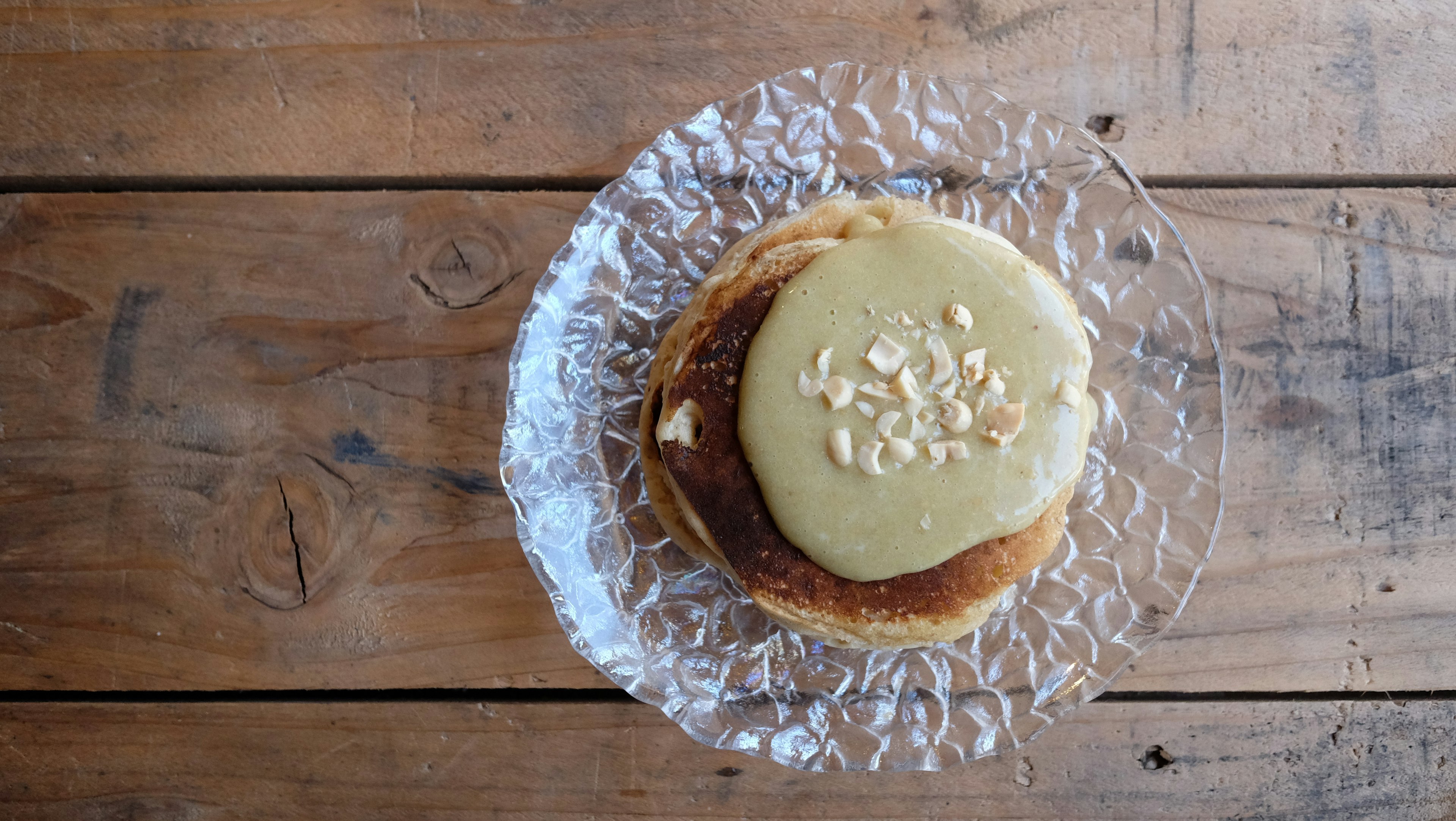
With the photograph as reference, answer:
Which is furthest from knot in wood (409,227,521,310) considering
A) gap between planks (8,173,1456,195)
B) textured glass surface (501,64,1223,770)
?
textured glass surface (501,64,1223,770)

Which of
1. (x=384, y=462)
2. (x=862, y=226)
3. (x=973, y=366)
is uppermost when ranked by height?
(x=862, y=226)

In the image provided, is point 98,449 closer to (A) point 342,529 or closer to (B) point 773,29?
(A) point 342,529

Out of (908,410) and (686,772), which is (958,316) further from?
(686,772)

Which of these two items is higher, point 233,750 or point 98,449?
point 98,449

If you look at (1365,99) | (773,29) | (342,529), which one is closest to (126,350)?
(342,529)

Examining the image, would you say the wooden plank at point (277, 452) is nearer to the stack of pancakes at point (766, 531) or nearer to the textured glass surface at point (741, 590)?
the textured glass surface at point (741, 590)

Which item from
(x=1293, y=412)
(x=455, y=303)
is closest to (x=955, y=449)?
(x=1293, y=412)

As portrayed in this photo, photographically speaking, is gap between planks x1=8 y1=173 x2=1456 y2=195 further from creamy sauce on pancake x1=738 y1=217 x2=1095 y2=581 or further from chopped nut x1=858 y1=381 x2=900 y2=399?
chopped nut x1=858 y1=381 x2=900 y2=399
